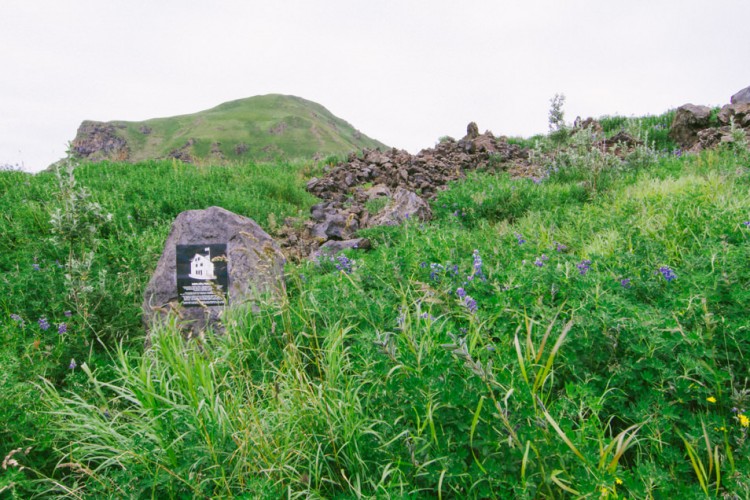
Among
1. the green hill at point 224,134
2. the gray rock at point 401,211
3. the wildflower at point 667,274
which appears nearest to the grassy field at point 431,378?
the wildflower at point 667,274

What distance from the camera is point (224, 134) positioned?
120 metres

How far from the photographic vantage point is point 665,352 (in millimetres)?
2146

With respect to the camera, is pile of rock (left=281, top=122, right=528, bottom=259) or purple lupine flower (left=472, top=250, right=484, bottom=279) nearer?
purple lupine flower (left=472, top=250, right=484, bottom=279)

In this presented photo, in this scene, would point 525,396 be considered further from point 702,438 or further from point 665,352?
point 665,352

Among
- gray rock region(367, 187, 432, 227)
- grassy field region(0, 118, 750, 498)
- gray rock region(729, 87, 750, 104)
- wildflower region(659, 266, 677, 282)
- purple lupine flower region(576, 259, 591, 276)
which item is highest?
gray rock region(729, 87, 750, 104)

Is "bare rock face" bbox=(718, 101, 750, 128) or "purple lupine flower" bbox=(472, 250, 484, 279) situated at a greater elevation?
"bare rock face" bbox=(718, 101, 750, 128)

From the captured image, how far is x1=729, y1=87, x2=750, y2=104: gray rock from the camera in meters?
12.1

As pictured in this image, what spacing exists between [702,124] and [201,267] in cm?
Result: 1262

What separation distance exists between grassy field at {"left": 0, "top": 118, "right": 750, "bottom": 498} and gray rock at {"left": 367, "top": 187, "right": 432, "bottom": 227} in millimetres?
1666

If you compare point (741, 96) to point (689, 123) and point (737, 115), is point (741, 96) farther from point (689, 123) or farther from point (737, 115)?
Answer: point (689, 123)

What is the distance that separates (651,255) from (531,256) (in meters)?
0.92

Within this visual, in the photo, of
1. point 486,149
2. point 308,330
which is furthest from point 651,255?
point 486,149

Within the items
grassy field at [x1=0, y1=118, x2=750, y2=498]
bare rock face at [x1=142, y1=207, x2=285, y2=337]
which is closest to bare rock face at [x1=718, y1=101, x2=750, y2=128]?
grassy field at [x1=0, y1=118, x2=750, y2=498]

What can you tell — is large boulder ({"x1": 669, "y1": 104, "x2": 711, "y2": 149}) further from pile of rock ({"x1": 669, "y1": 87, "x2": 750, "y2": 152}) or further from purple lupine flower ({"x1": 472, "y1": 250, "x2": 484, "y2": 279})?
purple lupine flower ({"x1": 472, "y1": 250, "x2": 484, "y2": 279})
